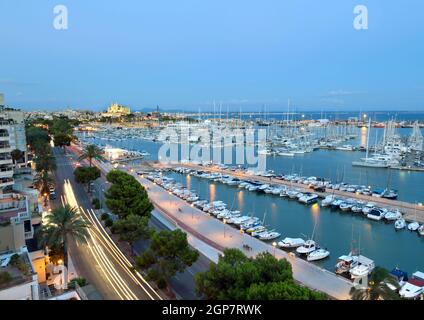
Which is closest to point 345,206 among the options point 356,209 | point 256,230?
point 356,209

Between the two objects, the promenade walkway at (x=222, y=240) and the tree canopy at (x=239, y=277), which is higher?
the tree canopy at (x=239, y=277)

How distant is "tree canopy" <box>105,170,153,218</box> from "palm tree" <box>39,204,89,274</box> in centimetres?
517

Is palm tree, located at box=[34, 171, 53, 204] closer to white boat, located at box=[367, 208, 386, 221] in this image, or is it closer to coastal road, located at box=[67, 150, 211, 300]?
coastal road, located at box=[67, 150, 211, 300]

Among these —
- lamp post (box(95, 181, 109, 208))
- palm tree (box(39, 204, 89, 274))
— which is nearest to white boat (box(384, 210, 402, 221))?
lamp post (box(95, 181, 109, 208))

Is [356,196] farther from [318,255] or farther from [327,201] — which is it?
[318,255]

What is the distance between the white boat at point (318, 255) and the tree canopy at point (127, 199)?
1143 cm

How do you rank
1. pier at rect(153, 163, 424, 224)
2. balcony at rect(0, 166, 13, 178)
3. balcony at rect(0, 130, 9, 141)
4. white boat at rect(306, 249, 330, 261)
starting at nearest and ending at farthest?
white boat at rect(306, 249, 330, 261)
balcony at rect(0, 166, 13, 178)
balcony at rect(0, 130, 9, 141)
pier at rect(153, 163, 424, 224)

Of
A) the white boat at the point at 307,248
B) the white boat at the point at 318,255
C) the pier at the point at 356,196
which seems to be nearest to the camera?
the white boat at the point at 318,255

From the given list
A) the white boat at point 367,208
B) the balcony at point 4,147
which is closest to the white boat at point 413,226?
the white boat at point 367,208

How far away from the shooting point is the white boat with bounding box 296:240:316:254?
22812 millimetres

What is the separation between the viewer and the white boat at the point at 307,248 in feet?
74.8

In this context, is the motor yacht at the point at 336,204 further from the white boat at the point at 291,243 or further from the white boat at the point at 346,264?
the white boat at the point at 346,264

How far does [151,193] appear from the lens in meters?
35.1
